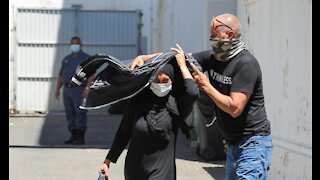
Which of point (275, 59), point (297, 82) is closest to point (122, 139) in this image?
point (297, 82)

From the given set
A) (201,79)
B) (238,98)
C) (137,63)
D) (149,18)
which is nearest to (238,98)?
(238,98)

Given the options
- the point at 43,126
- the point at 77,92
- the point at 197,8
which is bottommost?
the point at 43,126

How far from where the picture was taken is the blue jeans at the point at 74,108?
10.4 m

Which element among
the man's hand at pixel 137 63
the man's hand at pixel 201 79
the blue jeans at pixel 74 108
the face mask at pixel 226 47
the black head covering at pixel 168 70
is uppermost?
the face mask at pixel 226 47

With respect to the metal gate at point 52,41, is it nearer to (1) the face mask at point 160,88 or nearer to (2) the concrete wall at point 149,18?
(2) the concrete wall at point 149,18

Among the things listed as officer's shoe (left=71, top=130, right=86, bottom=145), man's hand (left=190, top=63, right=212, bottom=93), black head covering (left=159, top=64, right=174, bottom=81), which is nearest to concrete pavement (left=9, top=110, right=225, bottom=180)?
officer's shoe (left=71, top=130, right=86, bottom=145)

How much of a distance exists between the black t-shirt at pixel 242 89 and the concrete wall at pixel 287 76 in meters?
1.51

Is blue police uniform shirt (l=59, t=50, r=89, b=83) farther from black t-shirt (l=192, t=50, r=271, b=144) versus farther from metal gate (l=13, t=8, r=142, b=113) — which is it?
black t-shirt (l=192, t=50, r=271, b=144)

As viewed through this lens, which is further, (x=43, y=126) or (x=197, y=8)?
(x=43, y=126)

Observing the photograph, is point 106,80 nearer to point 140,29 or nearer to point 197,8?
point 197,8

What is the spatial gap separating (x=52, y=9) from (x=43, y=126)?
382cm

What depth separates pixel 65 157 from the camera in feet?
30.6

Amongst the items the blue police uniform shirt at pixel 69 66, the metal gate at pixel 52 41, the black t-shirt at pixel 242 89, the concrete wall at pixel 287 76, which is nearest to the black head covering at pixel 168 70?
the black t-shirt at pixel 242 89

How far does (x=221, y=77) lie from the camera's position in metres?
4.33
